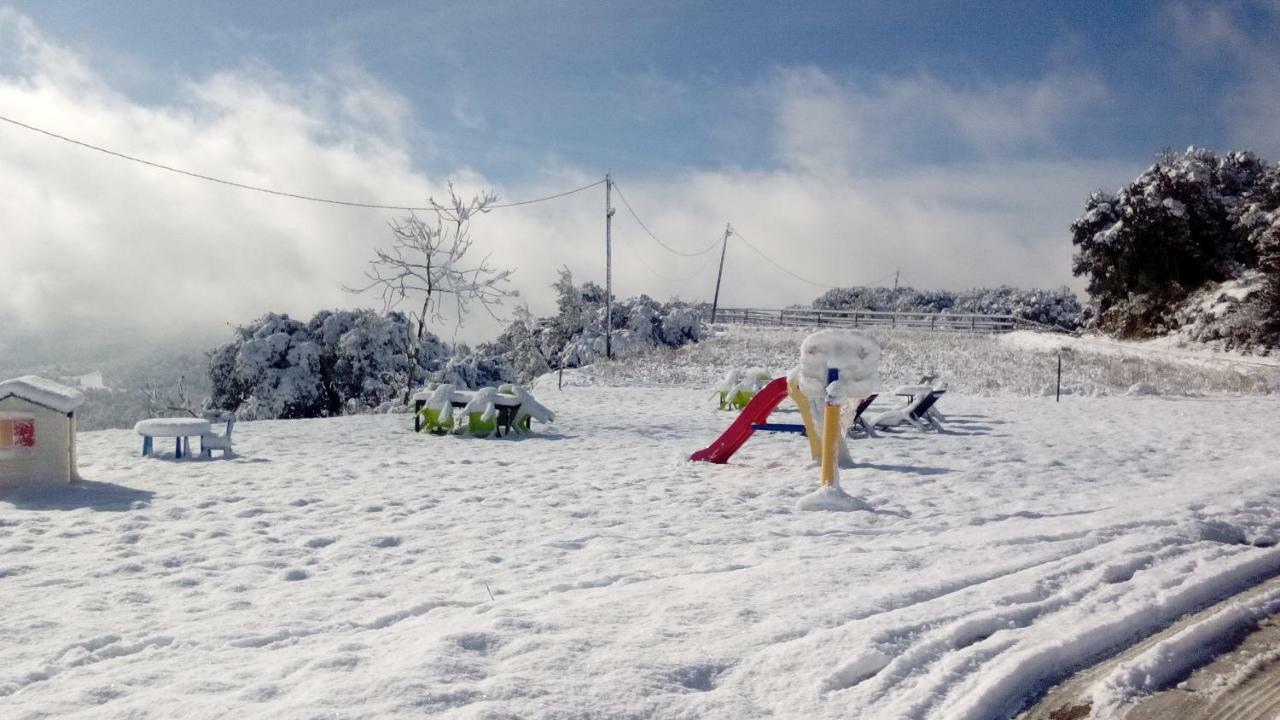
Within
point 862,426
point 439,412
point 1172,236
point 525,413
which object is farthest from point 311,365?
point 1172,236

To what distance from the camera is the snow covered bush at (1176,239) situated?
34.2 m

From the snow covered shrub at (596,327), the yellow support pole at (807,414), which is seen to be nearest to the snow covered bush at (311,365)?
the snow covered shrub at (596,327)

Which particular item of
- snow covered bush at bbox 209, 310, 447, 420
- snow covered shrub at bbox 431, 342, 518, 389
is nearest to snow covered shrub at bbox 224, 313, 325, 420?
snow covered bush at bbox 209, 310, 447, 420

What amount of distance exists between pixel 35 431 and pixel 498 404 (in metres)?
6.71

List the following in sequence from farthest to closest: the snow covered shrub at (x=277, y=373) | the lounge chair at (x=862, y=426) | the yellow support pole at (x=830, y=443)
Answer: the snow covered shrub at (x=277, y=373), the lounge chair at (x=862, y=426), the yellow support pole at (x=830, y=443)

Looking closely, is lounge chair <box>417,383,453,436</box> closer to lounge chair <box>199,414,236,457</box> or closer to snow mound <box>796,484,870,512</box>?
lounge chair <box>199,414,236,457</box>

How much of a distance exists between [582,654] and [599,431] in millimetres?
10904

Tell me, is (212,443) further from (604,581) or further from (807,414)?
(604,581)

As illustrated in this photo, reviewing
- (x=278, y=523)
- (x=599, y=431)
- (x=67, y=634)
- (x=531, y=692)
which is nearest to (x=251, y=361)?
(x=599, y=431)

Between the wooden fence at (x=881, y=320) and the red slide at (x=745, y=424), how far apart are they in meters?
30.5

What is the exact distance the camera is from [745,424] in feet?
36.0

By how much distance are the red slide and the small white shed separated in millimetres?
7063

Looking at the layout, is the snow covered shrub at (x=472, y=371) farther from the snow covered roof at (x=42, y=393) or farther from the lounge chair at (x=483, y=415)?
the snow covered roof at (x=42, y=393)

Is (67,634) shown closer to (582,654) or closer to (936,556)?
(582,654)
